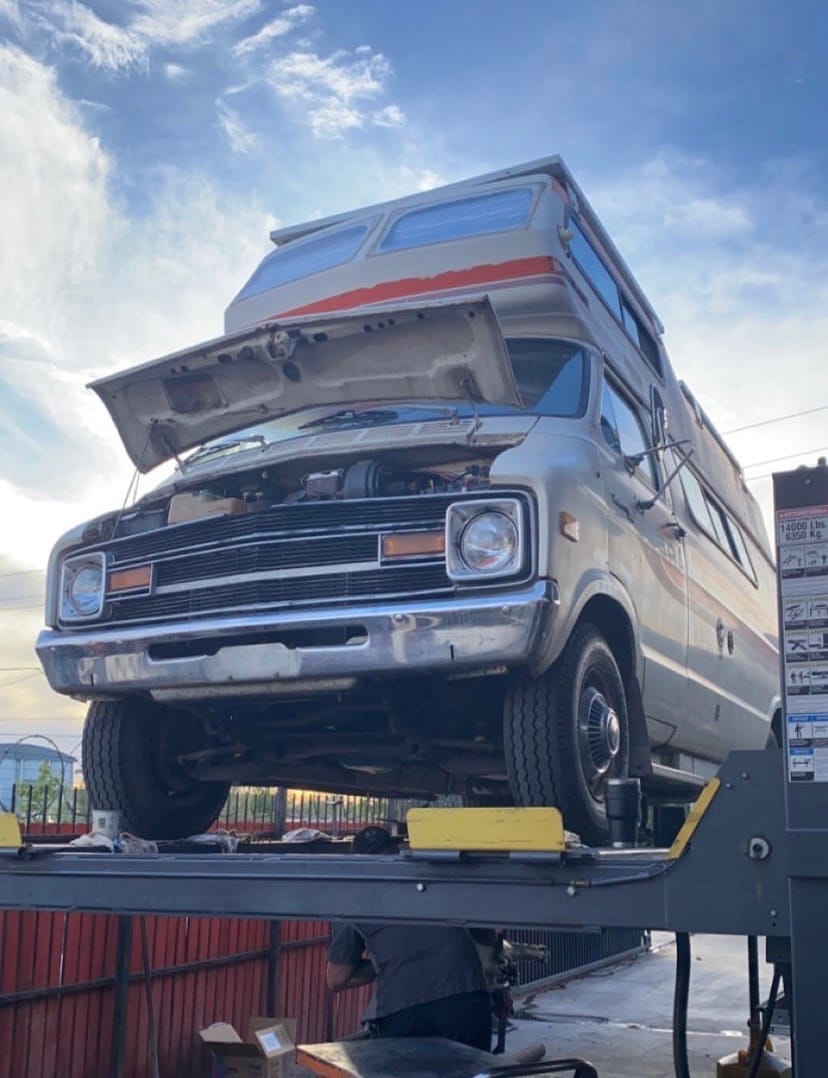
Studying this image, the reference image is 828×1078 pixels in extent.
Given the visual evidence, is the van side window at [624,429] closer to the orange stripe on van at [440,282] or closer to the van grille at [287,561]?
the orange stripe on van at [440,282]

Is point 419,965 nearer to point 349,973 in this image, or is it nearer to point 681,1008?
point 349,973

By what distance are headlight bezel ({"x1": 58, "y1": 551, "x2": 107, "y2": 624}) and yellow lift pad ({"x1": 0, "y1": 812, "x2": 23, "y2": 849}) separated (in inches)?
33.2

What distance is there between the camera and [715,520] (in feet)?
22.5

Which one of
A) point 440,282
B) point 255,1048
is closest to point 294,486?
point 440,282

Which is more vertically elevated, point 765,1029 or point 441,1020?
point 765,1029

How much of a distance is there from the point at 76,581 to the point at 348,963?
1978 millimetres

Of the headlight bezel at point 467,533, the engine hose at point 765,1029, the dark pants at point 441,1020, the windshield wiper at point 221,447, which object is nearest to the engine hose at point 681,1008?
the engine hose at point 765,1029

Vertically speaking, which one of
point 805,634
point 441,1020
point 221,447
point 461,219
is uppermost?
point 461,219

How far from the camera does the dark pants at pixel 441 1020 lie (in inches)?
186

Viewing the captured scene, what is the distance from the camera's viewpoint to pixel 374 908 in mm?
2928

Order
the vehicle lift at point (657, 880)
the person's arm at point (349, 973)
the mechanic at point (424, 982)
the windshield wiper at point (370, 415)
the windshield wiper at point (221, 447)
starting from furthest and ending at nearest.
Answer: the person's arm at point (349, 973), the windshield wiper at point (221, 447), the mechanic at point (424, 982), the windshield wiper at point (370, 415), the vehicle lift at point (657, 880)

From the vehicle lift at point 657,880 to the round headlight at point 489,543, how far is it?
0.93 metres

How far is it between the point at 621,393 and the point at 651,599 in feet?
2.96

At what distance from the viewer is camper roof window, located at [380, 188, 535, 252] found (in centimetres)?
492
